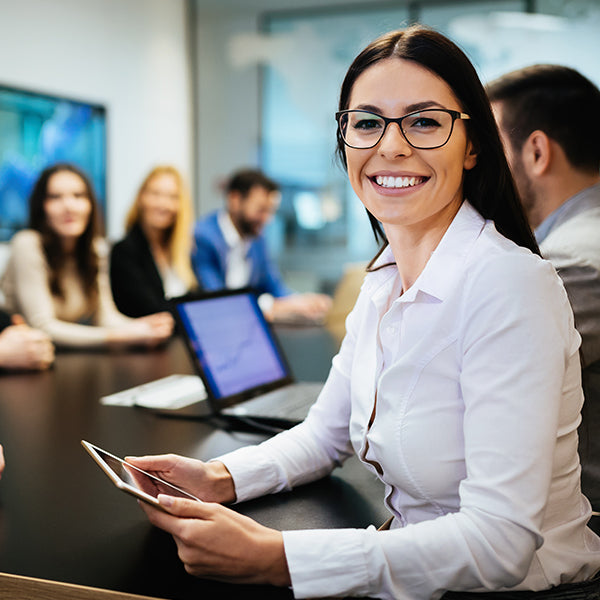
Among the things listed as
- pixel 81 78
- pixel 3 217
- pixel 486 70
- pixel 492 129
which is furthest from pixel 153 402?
pixel 486 70

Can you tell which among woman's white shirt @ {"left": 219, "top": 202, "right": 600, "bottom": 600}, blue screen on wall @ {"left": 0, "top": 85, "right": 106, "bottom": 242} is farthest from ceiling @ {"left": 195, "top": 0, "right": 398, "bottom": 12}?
woman's white shirt @ {"left": 219, "top": 202, "right": 600, "bottom": 600}

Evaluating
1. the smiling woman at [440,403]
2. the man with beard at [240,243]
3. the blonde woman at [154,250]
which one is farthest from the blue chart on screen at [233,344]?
the man with beard at [240,243]

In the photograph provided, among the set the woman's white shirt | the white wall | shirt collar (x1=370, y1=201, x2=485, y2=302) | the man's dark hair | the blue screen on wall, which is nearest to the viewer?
the woman's white shirt

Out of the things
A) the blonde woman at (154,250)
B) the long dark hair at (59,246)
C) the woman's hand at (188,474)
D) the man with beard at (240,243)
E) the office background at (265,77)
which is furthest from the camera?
the office background at (265,77)

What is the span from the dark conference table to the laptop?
73 mm

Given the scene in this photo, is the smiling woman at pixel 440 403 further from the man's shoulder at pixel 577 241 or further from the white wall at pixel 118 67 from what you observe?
the white wall at pixel 118 67

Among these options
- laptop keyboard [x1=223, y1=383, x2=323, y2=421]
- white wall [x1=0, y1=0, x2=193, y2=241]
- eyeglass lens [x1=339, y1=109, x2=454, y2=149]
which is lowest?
laptop keyboard [x1=223, y1=383, x2=323, y2=421]

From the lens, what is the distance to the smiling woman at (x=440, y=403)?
2.77 feet

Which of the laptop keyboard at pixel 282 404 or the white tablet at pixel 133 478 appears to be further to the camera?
the laptop keyboard at pixel 282 404

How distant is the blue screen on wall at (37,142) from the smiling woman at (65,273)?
158cm

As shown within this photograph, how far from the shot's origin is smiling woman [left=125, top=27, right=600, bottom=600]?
0.84m

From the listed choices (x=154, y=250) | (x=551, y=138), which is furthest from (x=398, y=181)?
(x=154, y=250)

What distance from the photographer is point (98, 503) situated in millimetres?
1149

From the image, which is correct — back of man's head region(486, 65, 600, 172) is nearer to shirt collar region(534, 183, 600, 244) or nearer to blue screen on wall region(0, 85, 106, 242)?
shirt collar region(534, 183, 600, 244)
